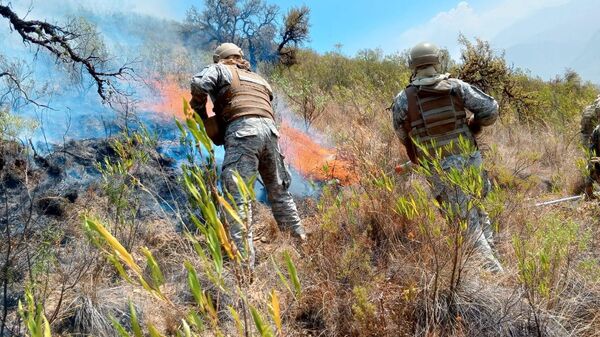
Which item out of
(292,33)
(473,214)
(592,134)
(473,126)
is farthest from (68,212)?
(292,33)

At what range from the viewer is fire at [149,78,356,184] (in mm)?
5500

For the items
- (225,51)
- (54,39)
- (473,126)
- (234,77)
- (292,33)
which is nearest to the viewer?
(473,126)

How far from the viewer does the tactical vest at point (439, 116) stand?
3021 mm

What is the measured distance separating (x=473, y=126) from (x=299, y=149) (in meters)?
3.60

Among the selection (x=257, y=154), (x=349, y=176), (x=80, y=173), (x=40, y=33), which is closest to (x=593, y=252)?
(x=257, y=154)

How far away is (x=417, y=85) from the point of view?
121 inches

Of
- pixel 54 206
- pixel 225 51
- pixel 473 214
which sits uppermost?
pixel 225 51

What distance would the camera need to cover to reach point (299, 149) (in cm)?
655

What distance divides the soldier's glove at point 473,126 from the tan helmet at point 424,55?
1.71 feet

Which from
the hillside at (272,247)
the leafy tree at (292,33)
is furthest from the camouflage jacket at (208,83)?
the leafy tree at (292,33)

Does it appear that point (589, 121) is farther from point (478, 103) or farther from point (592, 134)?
point (478, 103)

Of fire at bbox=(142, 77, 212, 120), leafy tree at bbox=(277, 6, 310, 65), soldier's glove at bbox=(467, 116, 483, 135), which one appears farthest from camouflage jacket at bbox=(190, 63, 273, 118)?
leafy tree at bbox=(277, 6, 310, 65)

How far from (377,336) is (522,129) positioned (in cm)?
714

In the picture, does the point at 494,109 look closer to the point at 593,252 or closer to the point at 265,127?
the point at 593,252
